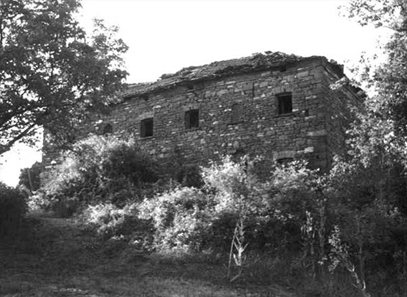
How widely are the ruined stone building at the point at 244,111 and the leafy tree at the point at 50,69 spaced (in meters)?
5.83

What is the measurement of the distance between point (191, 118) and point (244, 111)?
2400 millimetres

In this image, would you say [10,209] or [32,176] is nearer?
[10,209]

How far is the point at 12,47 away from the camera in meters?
11.1

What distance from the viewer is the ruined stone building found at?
16516mm

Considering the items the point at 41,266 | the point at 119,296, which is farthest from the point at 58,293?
the point at 41,266

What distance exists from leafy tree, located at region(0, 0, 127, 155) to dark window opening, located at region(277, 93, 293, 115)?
255 inches

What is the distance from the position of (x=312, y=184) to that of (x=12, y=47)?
26.5 ft

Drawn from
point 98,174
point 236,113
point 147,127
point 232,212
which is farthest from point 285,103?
point 98,174

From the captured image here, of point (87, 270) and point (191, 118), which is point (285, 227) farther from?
point (191, 118)

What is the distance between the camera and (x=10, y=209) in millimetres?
13797

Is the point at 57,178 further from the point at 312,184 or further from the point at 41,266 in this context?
the point at 312,184

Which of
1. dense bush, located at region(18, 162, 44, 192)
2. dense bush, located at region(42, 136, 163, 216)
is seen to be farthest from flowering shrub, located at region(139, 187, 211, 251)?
dense bush, located at region(18, 162, 44, 192)

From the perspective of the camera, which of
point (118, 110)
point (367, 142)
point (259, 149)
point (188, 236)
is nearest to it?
point (188, 236)

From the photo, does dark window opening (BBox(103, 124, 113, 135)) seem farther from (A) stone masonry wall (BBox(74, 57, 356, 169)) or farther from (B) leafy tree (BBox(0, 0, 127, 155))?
(B) leafy tree (BBox(0, 0, 127, 155))
